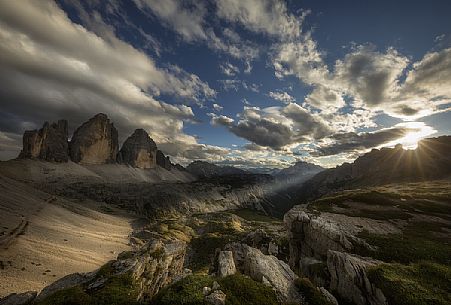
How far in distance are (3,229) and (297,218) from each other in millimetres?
84439

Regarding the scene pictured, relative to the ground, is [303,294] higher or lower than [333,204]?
lower

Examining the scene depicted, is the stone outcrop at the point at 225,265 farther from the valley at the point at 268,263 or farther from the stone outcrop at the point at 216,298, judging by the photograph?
the stone outcrop at the point at 216,298

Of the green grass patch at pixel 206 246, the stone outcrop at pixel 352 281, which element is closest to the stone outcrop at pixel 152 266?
the stone outcrop at pixel 352 281

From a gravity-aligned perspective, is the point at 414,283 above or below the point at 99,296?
above

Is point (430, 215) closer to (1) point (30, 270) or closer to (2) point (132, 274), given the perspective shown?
(2) point (132, 274)

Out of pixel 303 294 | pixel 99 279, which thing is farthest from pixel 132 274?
pixel 303 294

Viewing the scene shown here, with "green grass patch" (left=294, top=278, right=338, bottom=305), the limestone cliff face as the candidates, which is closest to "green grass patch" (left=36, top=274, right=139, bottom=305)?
"green grass patch" (left=294, top=278, right=338, bottom=305)

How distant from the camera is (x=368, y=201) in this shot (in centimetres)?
6838

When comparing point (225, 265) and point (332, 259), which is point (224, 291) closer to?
point (225, 265)

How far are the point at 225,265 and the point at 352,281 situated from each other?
12699 mm

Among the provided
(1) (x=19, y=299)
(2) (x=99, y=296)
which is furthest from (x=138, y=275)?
(1) (x=19, y=299)

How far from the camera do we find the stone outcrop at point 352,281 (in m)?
20.5

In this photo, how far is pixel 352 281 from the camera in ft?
75.8

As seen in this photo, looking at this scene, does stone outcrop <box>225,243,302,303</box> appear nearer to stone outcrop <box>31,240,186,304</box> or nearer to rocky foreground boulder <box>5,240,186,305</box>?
rocky foreground boulder <box>5,240,186,305</box>
